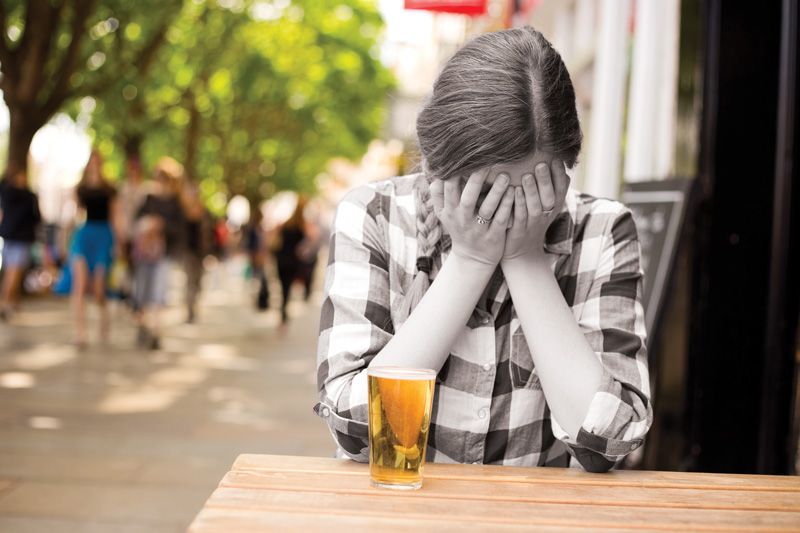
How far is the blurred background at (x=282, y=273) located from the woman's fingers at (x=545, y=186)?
0.34 meters

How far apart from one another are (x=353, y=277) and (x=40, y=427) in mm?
4535

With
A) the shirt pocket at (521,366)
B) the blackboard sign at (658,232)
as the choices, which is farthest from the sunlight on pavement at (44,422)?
the shirt pocket at (521,366)

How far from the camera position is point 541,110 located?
1731 mm

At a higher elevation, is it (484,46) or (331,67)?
(331,67)

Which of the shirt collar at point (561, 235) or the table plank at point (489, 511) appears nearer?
the table plank at point (489, 511)

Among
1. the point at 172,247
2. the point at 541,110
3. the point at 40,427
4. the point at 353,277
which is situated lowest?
the point at 40,427

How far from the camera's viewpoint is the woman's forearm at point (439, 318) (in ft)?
5.94

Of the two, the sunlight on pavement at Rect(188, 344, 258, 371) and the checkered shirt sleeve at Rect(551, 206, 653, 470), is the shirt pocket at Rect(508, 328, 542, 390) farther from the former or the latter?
the sunlight on pavement at Rect(188, 344, 258, 371)

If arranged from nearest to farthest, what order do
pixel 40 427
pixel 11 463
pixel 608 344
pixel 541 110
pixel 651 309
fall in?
1. pixel 541 110
2. pixel 608 344
3. pixel 651 309
4. pixel 11 463
5. pixel 40 427

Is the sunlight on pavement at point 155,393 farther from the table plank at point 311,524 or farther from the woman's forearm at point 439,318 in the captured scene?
the table plank at point 311,524

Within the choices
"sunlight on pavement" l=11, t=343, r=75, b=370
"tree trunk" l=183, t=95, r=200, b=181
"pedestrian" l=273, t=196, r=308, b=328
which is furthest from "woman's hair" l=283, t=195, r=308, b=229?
"tree trunk" l=183, t=95, r=200, b=181

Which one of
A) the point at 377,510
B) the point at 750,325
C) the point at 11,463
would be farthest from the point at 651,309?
the point at 11,463

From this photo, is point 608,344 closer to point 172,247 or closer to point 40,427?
point 40,427

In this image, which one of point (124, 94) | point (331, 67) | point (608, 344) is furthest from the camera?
point (331, 67)
